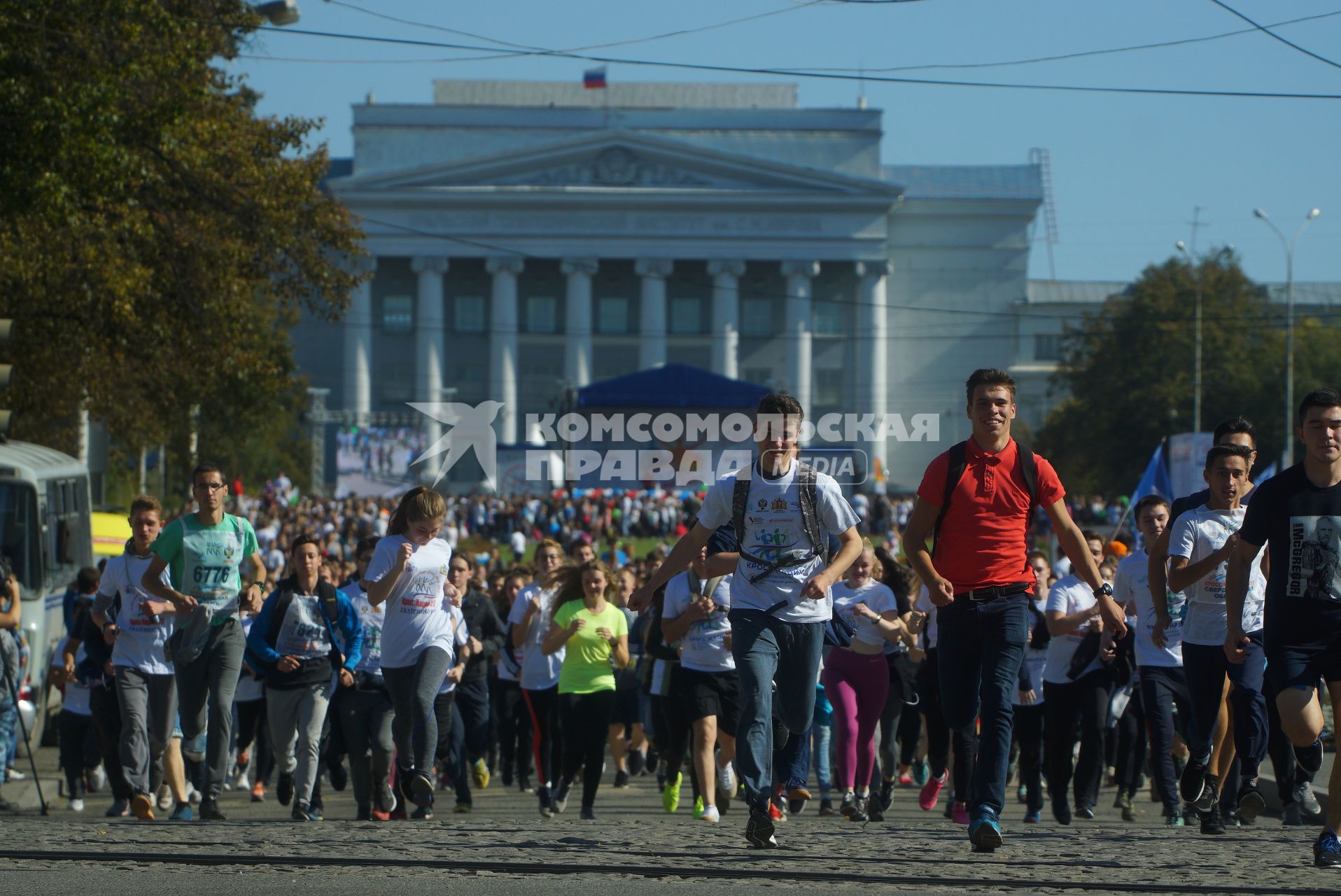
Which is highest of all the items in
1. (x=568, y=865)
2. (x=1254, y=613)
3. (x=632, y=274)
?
(x=632, y=274)

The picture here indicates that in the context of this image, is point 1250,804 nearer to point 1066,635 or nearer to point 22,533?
point 1066,635

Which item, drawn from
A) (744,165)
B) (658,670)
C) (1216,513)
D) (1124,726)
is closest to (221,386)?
(658,670)

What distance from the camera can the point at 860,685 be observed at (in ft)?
33.6

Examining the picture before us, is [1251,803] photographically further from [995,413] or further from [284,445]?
[284,445]

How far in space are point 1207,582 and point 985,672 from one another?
6.34 feet

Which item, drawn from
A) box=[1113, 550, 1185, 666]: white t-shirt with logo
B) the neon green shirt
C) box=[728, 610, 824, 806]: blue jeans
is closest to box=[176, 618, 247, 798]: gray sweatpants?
the neon green shirt

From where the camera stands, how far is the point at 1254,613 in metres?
8.27

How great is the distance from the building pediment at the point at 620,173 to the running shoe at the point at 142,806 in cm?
7267

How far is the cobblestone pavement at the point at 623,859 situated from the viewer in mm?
6078

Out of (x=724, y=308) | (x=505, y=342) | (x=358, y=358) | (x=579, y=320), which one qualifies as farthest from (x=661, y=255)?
(x=358, y=358)

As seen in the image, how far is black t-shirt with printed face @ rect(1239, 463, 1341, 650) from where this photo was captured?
21.4 ft

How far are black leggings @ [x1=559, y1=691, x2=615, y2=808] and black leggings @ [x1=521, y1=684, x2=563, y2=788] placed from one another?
1.14ft

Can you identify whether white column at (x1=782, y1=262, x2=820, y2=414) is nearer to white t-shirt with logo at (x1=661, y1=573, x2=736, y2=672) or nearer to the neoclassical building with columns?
the neoclassical building with columns

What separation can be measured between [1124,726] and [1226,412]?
149 feet
